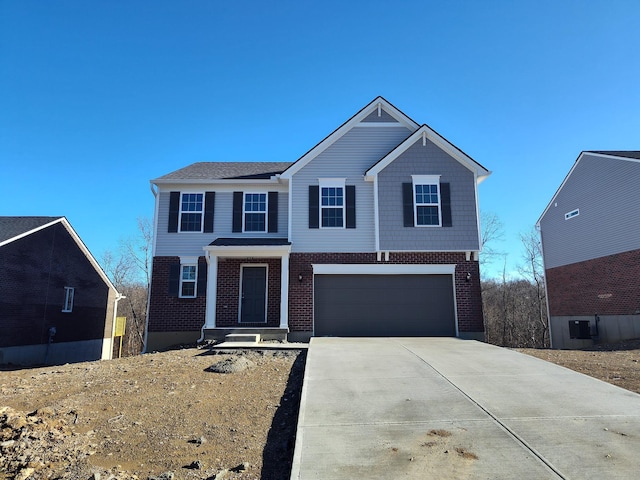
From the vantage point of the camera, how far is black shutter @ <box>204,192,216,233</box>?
1477 centimetres

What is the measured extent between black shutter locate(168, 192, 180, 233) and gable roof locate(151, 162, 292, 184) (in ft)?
1.80

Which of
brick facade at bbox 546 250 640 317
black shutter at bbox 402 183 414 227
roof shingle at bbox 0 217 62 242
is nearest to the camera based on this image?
black shutter at bbox 402 183 414 227

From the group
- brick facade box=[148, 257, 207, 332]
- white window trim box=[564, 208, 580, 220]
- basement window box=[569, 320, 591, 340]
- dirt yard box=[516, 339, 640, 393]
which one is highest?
white window trim box=[564, 208, 580, 220]

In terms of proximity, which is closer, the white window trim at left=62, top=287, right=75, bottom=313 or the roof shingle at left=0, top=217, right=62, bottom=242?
the roof shingle at left=0, top=217, right=62, bottom=242

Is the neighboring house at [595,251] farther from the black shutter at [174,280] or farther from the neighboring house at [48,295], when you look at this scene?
the neighboring house at [48,295]

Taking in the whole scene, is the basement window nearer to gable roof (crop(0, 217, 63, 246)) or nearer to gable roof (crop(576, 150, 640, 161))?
gable roof (crop(576, 150, 640, 161))

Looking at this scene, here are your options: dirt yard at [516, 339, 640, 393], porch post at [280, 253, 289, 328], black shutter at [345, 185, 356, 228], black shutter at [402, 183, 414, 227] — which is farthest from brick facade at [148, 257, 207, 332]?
dirt yard at [516, 339, 640, 393]

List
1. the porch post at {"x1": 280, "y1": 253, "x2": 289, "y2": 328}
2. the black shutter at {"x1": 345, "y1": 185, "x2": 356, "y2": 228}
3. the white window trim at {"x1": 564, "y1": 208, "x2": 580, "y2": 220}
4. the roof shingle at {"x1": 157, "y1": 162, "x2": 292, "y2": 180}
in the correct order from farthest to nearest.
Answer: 1. the white window trim at {"x1": 564, "y1": 208, "x2": 580, "y2": 220}
2. the roof shingle at {"x1": 157, "y1": 162, "x2": 292, "y2": 180}
3. the black shutter at {"x1": 345, "y1": 185, "x2": 356, "y2": 228}
4. the porch post at {"x1": 280, "y1": 253, "x2": 289, "y2": 328}

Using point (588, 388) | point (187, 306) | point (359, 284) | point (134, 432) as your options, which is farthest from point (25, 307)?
point (588, 388)

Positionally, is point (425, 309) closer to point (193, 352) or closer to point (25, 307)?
point (193, 352)

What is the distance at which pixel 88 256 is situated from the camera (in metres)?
22.0

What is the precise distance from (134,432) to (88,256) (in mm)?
19381

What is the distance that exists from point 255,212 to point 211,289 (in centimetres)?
326

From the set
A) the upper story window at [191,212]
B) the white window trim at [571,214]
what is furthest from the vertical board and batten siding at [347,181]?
the white window trim at [571,214]
